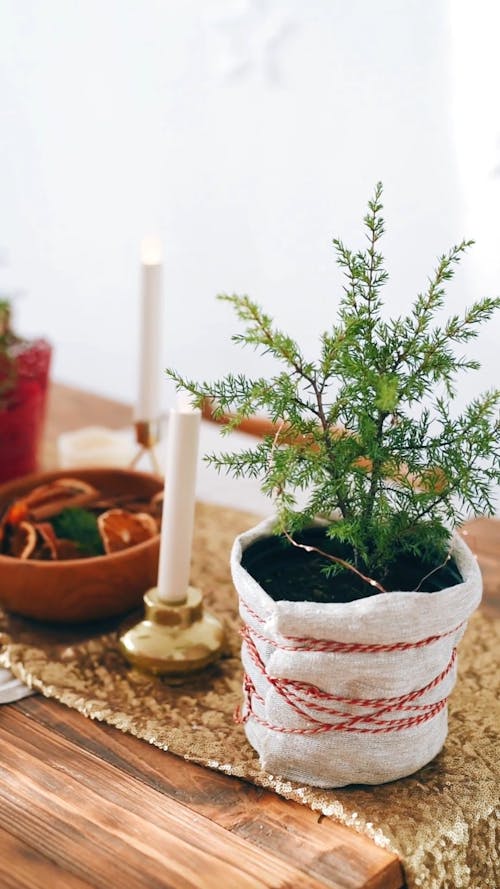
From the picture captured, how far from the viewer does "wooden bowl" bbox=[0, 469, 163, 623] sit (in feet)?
2.91

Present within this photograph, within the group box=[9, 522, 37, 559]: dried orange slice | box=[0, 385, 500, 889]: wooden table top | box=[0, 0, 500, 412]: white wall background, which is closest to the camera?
box=[0, 385, 500, 889]: wooden table top

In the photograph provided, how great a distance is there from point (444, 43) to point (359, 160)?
0.24 meters

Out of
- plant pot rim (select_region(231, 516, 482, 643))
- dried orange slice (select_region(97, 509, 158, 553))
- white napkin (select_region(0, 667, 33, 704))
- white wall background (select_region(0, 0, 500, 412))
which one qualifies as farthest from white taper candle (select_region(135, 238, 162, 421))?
white wall background (select_region(0, 0, 500, 412))

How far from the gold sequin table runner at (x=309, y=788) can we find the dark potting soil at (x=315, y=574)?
0.12 meters

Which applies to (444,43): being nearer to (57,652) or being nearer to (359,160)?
(359,160)

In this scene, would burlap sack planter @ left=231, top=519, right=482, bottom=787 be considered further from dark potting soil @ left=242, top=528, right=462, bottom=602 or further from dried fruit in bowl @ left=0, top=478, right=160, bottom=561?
Answer: dried fruit in bowl @ left=0, top=478, right=160, bottom=561

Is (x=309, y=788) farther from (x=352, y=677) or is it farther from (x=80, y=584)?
(x=80, y=584)

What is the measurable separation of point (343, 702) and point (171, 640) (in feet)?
0.71

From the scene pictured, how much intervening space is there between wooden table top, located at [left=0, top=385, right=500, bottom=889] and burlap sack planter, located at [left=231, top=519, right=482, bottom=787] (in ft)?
0.14

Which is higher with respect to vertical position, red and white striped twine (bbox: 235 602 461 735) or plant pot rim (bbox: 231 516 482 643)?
plant pot rim (bbox: 231 516 482 643)

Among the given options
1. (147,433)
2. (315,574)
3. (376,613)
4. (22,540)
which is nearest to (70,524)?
(22,540)

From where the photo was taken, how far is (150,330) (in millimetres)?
1028

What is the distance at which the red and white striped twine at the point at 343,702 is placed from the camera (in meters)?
0.68

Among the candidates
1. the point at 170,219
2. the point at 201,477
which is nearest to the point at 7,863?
the point at 201,477
